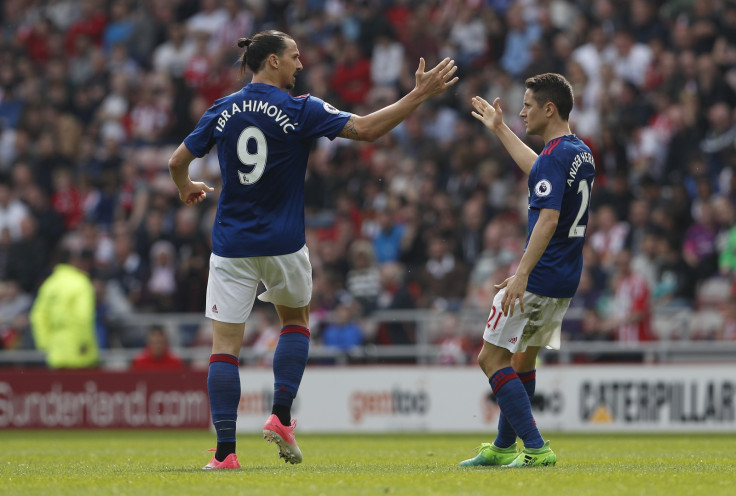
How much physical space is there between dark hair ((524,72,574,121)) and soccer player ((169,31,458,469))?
602 mm

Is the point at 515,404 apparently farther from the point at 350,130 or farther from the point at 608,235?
the point at 608,235

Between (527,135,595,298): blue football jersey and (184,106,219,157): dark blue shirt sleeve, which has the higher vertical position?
(184,106,219,157): dark blue shirt sleeve

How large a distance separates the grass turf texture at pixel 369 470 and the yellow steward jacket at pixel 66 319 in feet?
14.5

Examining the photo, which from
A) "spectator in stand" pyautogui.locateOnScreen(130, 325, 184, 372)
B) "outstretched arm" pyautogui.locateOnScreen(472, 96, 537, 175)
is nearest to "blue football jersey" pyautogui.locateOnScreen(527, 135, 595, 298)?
"outstretched arm" pyautogui.locateOnScreen(472, 96, 537, 175)

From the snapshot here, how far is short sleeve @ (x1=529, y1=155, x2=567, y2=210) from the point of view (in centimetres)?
747

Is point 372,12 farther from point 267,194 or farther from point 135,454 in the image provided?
point 267,194

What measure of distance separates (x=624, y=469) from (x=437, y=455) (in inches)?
87.9

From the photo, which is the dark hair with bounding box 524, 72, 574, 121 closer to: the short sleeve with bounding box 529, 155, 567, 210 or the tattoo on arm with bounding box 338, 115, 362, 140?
the short sleeve with bounding box 529, 155, 567, 210

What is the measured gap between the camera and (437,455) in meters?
9.70

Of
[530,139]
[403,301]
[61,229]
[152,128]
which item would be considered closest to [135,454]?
[403,301]

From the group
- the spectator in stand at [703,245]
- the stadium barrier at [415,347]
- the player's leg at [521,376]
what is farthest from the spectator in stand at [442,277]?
the player's leg at [521,376]

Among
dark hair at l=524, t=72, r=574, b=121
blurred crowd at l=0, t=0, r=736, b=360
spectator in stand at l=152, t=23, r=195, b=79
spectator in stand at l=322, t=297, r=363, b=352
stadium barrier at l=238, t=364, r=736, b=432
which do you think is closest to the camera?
dark hair at l=524, t=72, r=574, b=121

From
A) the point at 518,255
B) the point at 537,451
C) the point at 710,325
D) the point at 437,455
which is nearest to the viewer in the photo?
the point at 537,451

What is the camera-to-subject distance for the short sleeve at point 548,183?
7469 millimetres
